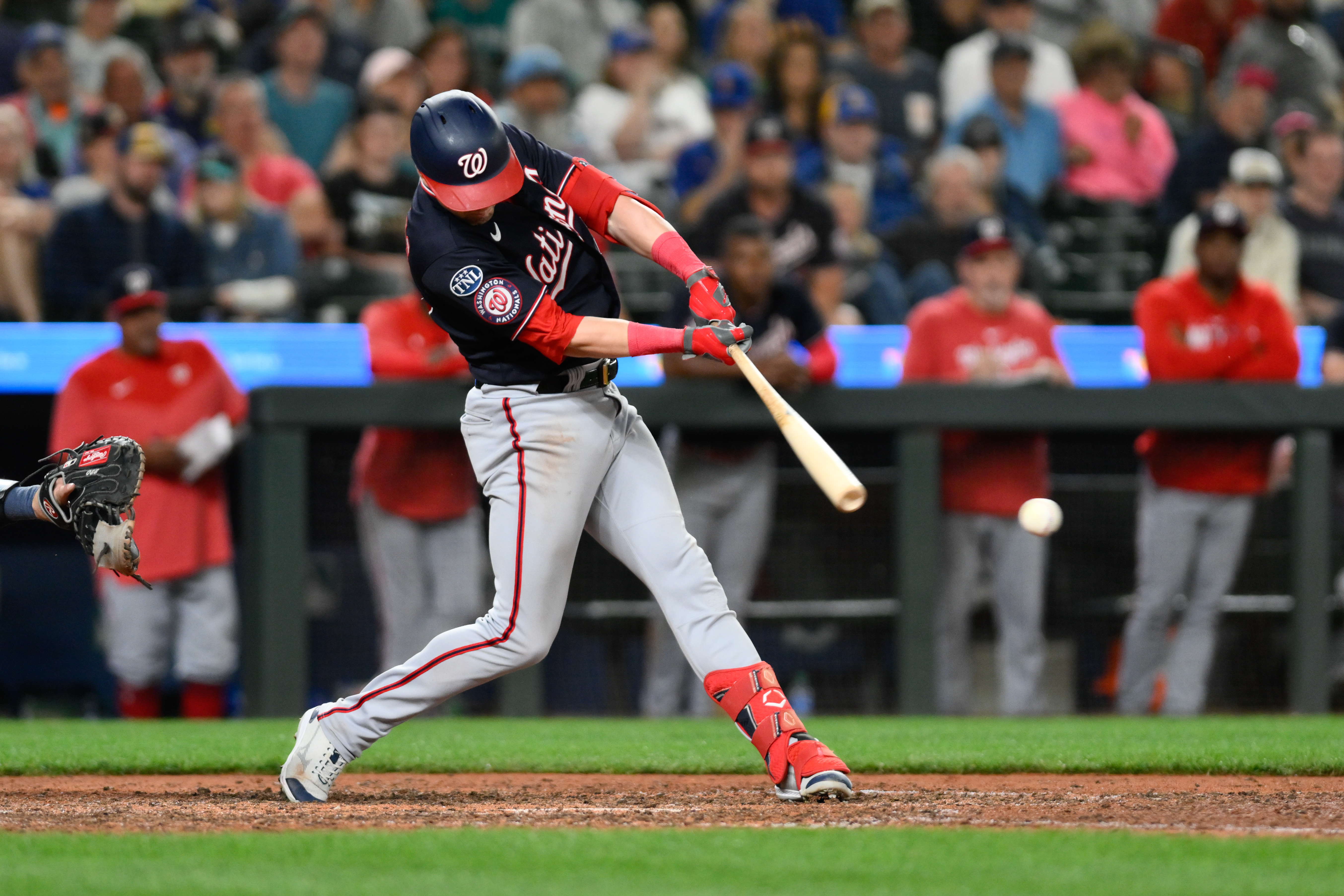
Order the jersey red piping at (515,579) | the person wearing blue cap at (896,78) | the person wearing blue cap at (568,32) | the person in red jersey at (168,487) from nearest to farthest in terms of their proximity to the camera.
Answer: the jersey red piping at (515,579) < the person in red jersey at (168,487) < the person wearing blue cap at (896,78) < the person wearing blue cap at (568,32)

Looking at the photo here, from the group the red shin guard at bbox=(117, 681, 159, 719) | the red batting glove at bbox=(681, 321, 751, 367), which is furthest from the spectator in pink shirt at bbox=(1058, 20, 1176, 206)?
the red batting glove at bbox=(681, 321, 751, 367)

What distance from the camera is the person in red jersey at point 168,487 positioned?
7.17 meters

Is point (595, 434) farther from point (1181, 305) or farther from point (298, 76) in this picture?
point (298, 76)

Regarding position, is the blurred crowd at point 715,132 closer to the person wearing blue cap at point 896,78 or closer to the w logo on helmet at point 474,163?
the person wearing blue cap at point 896,78

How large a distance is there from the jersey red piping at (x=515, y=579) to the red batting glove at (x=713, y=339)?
0.51m

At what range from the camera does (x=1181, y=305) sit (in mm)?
7266

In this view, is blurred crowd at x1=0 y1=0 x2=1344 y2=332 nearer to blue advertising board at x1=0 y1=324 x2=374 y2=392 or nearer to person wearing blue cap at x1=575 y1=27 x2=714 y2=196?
person wearing blue cap at x1=575 y1=27 x2=714 y2=196

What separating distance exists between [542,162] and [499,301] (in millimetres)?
478

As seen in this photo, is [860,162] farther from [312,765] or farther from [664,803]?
[312,765]

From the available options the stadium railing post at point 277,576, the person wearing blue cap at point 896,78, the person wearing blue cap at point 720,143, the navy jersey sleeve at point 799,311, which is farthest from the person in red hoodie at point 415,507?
the person wearing blue cap at point 896,78

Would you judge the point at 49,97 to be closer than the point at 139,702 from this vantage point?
No

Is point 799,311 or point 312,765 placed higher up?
point 799,311

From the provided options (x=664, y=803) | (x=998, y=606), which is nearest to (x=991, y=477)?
(x=998, y=606)

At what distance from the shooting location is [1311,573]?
23.5ft
